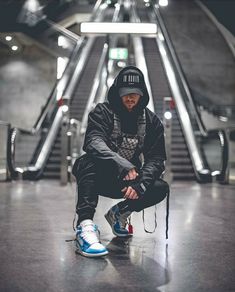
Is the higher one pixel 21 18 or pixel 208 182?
pixel 21 18

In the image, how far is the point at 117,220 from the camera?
3244 mm

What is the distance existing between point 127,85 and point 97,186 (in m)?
0.75

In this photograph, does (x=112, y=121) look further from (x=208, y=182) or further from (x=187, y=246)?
(x=208, y=182)

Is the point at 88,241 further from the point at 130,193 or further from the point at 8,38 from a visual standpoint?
the point at 8,38

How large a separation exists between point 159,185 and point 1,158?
A: 17.8 ft

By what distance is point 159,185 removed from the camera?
298 cm

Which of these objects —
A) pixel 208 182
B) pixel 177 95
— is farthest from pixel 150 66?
pixel 208 182

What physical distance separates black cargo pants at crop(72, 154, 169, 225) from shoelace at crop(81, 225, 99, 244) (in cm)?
9

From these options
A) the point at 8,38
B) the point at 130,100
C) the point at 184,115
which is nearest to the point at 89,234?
the point at 130,100

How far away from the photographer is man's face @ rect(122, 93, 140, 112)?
9.65 feet

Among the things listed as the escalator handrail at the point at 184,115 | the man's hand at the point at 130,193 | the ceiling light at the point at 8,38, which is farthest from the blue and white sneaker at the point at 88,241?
the ceiling light at the point at 8,38

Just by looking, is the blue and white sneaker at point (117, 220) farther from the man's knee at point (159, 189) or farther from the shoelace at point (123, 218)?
the man's knee at point (159, 189)

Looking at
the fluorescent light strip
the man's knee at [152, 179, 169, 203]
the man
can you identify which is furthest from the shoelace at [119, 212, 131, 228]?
the fluorescent light strip

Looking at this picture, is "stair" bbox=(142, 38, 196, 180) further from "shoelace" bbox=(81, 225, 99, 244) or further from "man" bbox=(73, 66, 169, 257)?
"shoelace" bbox=(81, 225, 99, 244)
